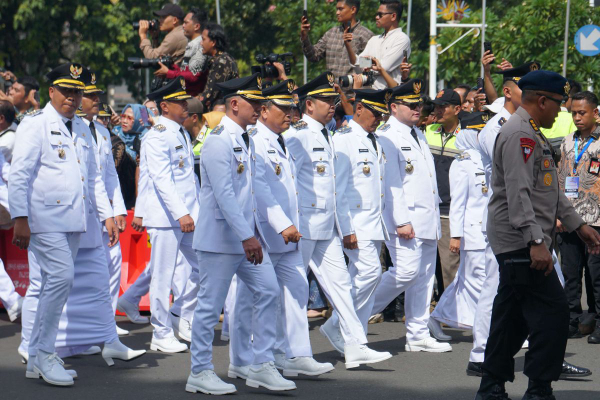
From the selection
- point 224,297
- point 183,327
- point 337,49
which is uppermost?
point 337,49

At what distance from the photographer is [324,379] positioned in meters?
7.80

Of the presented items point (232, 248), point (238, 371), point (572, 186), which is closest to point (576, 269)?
point (572, 186)

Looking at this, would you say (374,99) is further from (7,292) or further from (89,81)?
(7,292)

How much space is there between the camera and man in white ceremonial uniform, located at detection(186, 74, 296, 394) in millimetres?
7148

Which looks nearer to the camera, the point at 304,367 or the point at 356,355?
the point at 304,367

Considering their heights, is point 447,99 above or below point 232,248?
above

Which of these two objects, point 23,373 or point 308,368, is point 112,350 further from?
point 308,368

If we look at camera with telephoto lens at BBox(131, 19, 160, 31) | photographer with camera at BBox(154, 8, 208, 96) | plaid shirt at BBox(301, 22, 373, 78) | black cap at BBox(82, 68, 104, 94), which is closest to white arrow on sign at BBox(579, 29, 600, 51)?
plaid shirt at BBox(301, 22, 373, 78)

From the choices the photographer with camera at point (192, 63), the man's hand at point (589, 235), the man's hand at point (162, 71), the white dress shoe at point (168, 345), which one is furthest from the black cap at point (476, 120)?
the man's hand at point (162, 71)

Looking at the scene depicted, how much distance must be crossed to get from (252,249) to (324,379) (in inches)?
52.4

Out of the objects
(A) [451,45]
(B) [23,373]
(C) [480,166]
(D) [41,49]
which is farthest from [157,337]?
(D) [41,49]

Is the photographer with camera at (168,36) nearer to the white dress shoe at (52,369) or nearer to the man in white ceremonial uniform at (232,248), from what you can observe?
the man in white ceremonial uniform at (232,248)

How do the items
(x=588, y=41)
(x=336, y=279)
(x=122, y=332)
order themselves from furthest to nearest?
(x=588, y=41) < (x=122, y=332) < (x=336, y=279)

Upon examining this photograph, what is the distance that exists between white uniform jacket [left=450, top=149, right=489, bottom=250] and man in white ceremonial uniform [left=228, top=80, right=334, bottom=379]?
215 centimetres
